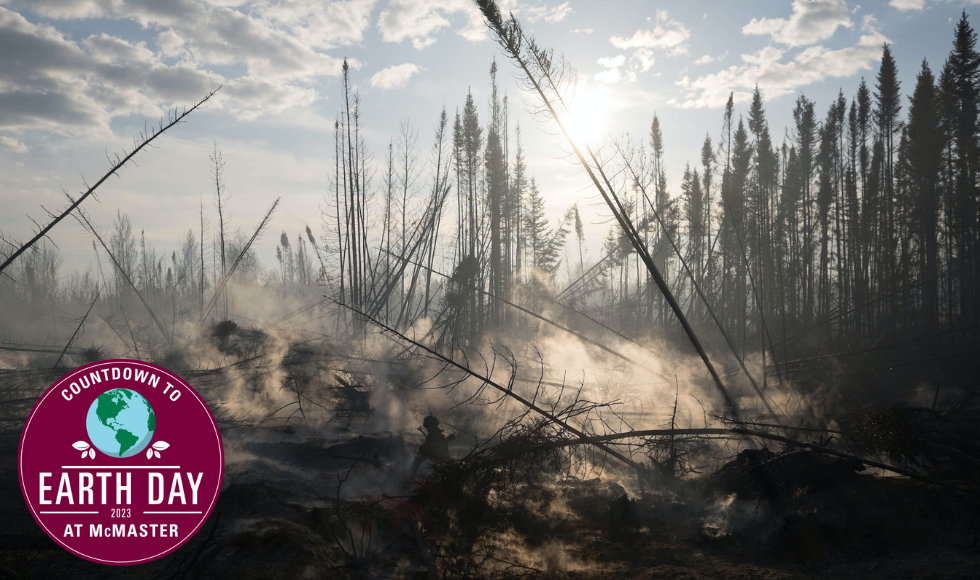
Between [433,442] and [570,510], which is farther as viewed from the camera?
[433,442]

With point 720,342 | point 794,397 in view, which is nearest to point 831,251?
point 720,342

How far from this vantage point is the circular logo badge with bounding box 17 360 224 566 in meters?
3.75

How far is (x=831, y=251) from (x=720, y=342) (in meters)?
15.0

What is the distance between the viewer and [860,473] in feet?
18.2

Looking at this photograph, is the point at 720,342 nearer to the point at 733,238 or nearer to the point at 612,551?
the point at 733,238

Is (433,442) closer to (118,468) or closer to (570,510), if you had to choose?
(570,510)

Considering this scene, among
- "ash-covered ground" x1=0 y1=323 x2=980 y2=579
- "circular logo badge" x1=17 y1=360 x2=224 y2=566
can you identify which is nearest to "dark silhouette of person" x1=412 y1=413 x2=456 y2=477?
"ash-covered ground" x1=0 y1=323 x2=980 y2=579

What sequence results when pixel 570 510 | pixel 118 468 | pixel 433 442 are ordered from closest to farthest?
pixel 118 468 < pixel 570 510 < pixel 433 442

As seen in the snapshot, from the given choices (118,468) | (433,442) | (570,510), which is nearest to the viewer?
(118,468)

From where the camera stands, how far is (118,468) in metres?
3.89

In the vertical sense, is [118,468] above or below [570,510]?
above

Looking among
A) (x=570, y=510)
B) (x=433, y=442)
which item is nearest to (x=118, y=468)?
(x=433, y=442)

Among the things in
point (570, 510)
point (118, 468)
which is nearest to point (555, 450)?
point (570, 510)

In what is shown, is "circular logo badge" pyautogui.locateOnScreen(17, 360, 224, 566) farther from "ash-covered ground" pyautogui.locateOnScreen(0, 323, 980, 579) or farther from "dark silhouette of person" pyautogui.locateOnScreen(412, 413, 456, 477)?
"dark silhouette of person" pyautogui.locateOnScreen(412, 413, 456, 477)
